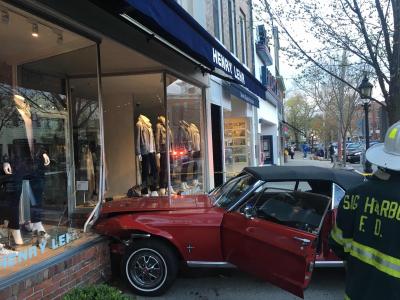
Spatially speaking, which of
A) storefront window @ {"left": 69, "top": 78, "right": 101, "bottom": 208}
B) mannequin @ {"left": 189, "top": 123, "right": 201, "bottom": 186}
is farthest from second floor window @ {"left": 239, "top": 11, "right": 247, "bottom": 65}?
storefront window @ {"left": 69, "top": 78, "right": 101, "bottom": 208}

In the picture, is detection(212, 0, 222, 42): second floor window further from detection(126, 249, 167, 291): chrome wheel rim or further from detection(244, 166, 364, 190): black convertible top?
detection(126, 249, 167, 291): chrome wheel rim

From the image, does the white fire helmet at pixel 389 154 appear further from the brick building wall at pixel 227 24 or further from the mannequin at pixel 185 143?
the mannequin at pixel 185 143

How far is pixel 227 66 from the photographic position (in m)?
8.83

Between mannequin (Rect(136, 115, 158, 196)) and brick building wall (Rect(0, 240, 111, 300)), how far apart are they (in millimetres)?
4188

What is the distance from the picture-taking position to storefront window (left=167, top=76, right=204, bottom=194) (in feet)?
34.8

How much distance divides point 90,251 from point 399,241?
419 cm

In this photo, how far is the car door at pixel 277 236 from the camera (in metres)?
4.72

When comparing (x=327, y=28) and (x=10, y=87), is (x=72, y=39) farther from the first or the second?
(x=327, y=28)

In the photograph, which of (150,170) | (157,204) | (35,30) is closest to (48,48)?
(35,30)

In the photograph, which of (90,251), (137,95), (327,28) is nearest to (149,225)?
(90,251)

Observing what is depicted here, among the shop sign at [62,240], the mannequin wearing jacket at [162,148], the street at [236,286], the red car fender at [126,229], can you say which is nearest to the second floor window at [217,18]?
the mannequin wearing jacket at [162,148]

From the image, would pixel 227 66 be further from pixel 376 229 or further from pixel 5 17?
pixel 376 229

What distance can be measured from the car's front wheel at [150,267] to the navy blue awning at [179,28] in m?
2.55

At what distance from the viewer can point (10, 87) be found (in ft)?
22.1
